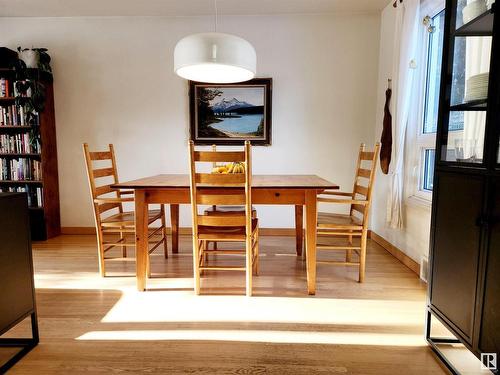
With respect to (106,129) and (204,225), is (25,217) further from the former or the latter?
(106,129)

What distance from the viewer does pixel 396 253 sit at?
10.4ft

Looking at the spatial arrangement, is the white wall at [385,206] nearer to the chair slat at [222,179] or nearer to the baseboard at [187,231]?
the baseboard at [187,231]

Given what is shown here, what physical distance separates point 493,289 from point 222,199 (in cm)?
148

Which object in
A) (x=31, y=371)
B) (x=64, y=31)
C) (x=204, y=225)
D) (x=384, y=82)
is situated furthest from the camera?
(x=64, y=31)

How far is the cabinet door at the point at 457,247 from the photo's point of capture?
1.38 m

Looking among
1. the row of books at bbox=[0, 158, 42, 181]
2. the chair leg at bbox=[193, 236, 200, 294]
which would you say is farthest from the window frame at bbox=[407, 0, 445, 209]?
the row of books at bbox=[0, 158, 42, 181]

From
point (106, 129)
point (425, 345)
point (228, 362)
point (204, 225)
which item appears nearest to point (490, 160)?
point (425, 345)

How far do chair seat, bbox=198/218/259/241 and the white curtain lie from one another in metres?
1.55

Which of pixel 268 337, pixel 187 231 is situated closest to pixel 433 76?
pixel 268 337

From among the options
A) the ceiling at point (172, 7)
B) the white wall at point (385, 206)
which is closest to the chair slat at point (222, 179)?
the white wall at point (385, 206)

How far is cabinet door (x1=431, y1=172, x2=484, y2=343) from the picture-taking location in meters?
1.38

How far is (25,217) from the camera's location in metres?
1.62

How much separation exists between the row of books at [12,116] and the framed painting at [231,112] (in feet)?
6.11

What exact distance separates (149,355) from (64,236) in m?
2.93
